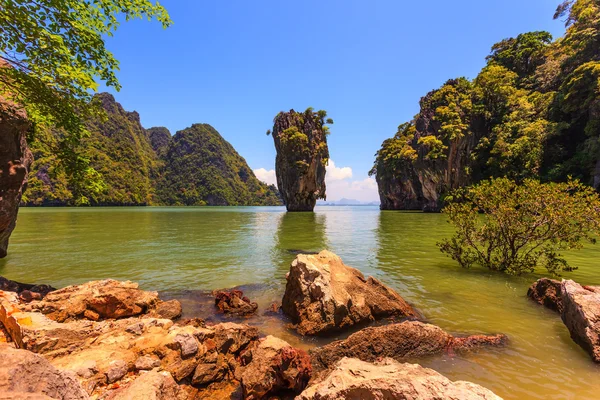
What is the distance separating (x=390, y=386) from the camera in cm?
260

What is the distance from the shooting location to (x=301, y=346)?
550cm

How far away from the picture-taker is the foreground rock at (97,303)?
6.04 metres

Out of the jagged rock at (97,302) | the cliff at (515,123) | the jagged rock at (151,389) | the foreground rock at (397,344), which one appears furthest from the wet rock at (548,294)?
the cliff at (515,123)

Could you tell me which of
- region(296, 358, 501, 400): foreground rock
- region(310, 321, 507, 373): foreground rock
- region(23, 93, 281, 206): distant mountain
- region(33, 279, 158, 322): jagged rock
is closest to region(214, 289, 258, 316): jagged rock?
region(33, 279, 158, 322): jagged rock

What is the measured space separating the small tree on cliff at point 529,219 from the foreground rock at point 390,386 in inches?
368

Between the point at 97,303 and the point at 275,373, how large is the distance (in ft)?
16.5

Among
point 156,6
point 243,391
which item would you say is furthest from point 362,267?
point 156,6

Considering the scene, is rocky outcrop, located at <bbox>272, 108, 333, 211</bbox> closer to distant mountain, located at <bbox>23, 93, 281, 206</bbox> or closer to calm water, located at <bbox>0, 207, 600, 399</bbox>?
calm water, located at <bbox>0, 207, 600, 399</bbox>

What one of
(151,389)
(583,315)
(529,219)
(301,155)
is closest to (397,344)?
(583,315)

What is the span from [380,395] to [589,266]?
14285 mm

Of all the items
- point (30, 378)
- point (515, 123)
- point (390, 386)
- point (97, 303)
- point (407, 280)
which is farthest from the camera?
point (515, 123)

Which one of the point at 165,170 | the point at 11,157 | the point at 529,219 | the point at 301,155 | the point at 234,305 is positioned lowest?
the point at 234,305

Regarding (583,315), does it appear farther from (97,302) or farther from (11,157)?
(11,157)

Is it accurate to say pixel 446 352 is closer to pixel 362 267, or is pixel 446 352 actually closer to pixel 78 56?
pixel 362 267
